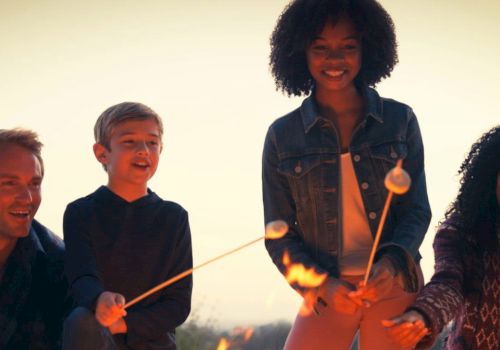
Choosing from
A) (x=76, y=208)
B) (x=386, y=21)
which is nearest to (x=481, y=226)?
(x=386, y=21)

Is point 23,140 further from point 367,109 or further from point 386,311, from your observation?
point 386,311

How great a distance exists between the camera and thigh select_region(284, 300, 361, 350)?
13.2 ft

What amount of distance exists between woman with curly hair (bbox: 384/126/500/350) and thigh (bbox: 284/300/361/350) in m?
0.31

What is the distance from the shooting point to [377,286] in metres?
3.80

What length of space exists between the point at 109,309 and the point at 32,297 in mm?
925

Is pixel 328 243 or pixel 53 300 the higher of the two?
pixel 328 243

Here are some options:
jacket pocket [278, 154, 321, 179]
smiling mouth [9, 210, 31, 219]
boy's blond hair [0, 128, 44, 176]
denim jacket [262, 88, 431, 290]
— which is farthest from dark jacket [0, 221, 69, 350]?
jacket pocket [278, 154, 321, 179]

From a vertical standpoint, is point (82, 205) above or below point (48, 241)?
above

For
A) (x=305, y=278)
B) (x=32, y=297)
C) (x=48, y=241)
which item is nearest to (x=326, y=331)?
(x=305, y=278)

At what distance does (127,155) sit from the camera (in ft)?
14.2

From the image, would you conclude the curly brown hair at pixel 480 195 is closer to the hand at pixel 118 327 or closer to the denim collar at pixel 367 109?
the denim collar at pixel 367 109

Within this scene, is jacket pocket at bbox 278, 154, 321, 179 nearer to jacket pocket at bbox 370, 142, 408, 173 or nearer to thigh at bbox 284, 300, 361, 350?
jacket pocket at bbox 370, 142, 408, 173

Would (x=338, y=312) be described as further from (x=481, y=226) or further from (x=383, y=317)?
(x=481, y=226)

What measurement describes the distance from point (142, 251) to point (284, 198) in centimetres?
64
